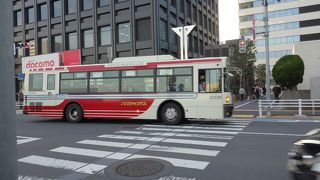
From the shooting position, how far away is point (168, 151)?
9305mm

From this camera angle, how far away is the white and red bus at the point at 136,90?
49.6 ft

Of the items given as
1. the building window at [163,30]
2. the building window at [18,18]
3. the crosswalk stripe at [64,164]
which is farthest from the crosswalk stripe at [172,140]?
the building window at [18,18]

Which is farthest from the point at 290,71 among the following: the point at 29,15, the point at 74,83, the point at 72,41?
the point at 29,15

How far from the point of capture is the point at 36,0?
44.8 meters

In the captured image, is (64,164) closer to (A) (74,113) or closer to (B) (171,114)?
(B) (171,114)

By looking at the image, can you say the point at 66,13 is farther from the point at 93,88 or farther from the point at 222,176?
the point at 222,176

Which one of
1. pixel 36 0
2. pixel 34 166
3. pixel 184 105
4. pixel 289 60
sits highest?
pixel 36 0

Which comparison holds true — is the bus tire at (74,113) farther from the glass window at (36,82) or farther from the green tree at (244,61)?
the green tree at (244,61)

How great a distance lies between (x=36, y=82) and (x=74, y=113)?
2.65m

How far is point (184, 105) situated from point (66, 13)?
3065 cm

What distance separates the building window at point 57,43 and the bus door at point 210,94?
3048 cm

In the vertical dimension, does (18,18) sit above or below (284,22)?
below

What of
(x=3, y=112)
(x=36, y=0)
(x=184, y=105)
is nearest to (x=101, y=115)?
(x=184, y=105)

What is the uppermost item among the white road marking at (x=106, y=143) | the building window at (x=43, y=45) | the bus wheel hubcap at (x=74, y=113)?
the building window at (x=43, y=45)
